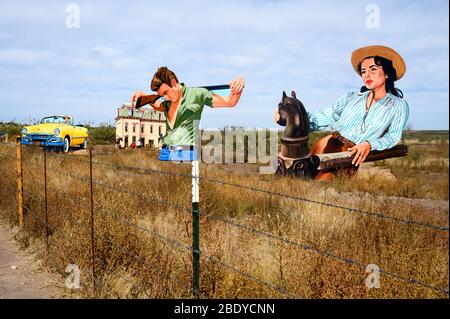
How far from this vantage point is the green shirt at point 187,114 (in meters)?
8.75

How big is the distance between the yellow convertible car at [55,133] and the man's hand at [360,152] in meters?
8.86

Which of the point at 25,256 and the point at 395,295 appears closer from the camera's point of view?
the point at 395,295

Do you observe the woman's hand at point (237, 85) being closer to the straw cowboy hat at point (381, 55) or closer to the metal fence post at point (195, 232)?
the straw cowboy hat at point (381, 55)

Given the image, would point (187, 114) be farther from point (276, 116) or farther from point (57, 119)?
point (57, 119)

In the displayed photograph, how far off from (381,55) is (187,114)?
4.10 meters

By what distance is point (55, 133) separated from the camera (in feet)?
40.7

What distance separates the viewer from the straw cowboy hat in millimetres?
6676

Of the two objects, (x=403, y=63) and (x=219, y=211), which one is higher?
(x=403, y=63)

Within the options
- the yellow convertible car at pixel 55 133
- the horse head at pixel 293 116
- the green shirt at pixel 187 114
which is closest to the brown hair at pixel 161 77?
the green shirt at pixel 187 114

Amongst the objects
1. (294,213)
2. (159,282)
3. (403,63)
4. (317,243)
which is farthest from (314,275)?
(403,63)

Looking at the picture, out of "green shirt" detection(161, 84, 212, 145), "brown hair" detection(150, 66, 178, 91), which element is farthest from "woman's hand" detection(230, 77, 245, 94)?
"brown hair" detection(150, 66, 178, 91)

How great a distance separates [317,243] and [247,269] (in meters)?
0.91

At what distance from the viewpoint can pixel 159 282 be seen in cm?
346
